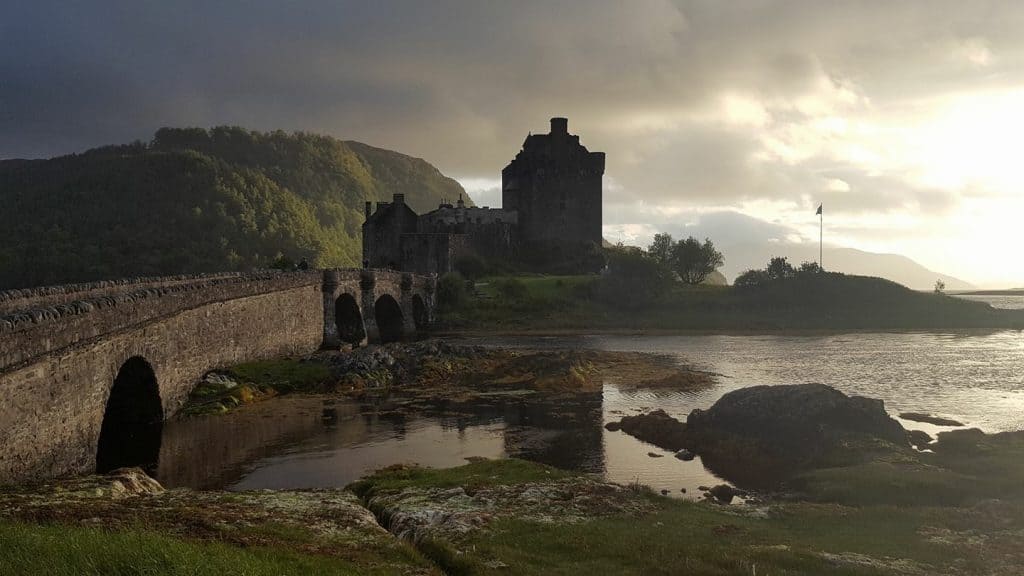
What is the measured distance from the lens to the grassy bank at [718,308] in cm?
8694

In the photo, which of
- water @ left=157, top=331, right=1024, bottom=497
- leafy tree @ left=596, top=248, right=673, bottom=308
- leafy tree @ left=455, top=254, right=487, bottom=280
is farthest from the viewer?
leafy tree @ left=455, top=254, right=487, bottom=280

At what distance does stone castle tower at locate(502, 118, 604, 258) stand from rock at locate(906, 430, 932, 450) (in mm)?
81043

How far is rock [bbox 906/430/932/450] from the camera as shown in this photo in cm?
2848

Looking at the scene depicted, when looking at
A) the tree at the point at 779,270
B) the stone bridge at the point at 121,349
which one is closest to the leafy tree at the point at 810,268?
the tree at the point at 779,270

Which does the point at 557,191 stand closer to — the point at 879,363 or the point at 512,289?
the point at 512,289

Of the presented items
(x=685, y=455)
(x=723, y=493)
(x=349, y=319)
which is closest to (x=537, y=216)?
(x=349, y=319)

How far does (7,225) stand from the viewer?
116062 millimetres

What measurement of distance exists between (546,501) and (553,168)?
95434mm

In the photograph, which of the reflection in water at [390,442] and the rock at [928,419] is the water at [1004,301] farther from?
the reflection in water at [390,442]

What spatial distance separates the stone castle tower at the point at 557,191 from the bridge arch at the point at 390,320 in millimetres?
38857

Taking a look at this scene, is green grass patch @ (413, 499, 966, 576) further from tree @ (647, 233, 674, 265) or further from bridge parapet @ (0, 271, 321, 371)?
tree @ (647, 233, 674, 265)

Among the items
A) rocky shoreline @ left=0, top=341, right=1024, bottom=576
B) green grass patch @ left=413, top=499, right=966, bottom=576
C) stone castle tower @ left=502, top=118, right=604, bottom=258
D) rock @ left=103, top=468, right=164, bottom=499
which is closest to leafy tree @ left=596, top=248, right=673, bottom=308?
stone castle tower @ left=502, top=118, right=604, bottom=258

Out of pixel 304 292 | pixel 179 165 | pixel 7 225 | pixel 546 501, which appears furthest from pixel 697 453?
pixel 179 165

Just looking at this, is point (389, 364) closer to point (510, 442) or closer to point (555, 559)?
point (510, 442)
